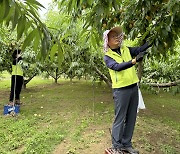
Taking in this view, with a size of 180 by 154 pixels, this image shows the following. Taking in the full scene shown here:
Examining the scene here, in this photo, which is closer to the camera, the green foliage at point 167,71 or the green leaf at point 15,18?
the green leaf at point 15,18

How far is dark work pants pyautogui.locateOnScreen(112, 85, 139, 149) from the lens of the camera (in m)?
2.96

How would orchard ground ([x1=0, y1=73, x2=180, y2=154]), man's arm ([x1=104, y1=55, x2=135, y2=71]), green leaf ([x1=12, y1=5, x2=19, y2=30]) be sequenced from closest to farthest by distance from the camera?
1. green leaf ([x1=12, y1=5, x2=19, y2=30])
2. man's arm ([x1=104, y1=55, x2=135, y2=71])
3. orchard ground ([x1=0, y1=73, x2=180, y2=154])

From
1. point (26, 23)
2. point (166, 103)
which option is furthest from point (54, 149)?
point (166, 103)

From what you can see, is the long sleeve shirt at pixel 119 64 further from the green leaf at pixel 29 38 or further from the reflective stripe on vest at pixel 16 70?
the reflective stripe on vest at pixel 16 70

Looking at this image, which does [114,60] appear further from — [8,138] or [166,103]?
[166,103]

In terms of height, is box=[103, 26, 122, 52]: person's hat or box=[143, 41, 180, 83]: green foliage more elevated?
box=[103, 26, 122, 52]: person's hat

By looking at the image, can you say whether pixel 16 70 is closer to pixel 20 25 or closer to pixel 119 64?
pixel 119 64

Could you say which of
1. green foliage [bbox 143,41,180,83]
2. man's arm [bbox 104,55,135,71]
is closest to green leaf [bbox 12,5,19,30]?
man's arm [bbox 104,55,135,71]

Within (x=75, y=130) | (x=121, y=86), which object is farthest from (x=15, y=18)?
(x=75, y=130)

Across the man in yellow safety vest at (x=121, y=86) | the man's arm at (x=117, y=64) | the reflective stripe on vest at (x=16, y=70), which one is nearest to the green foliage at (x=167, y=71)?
the man in yellow safety vest at (x=121, y=86)

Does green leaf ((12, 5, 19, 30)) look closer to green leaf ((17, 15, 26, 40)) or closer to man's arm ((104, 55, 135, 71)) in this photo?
green leaf ((17, 15, 26, 40))

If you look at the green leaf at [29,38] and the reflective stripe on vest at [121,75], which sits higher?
the green leaf at [29,38]

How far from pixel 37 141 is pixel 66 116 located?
2.11 m

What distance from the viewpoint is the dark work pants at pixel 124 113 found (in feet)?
9.70
